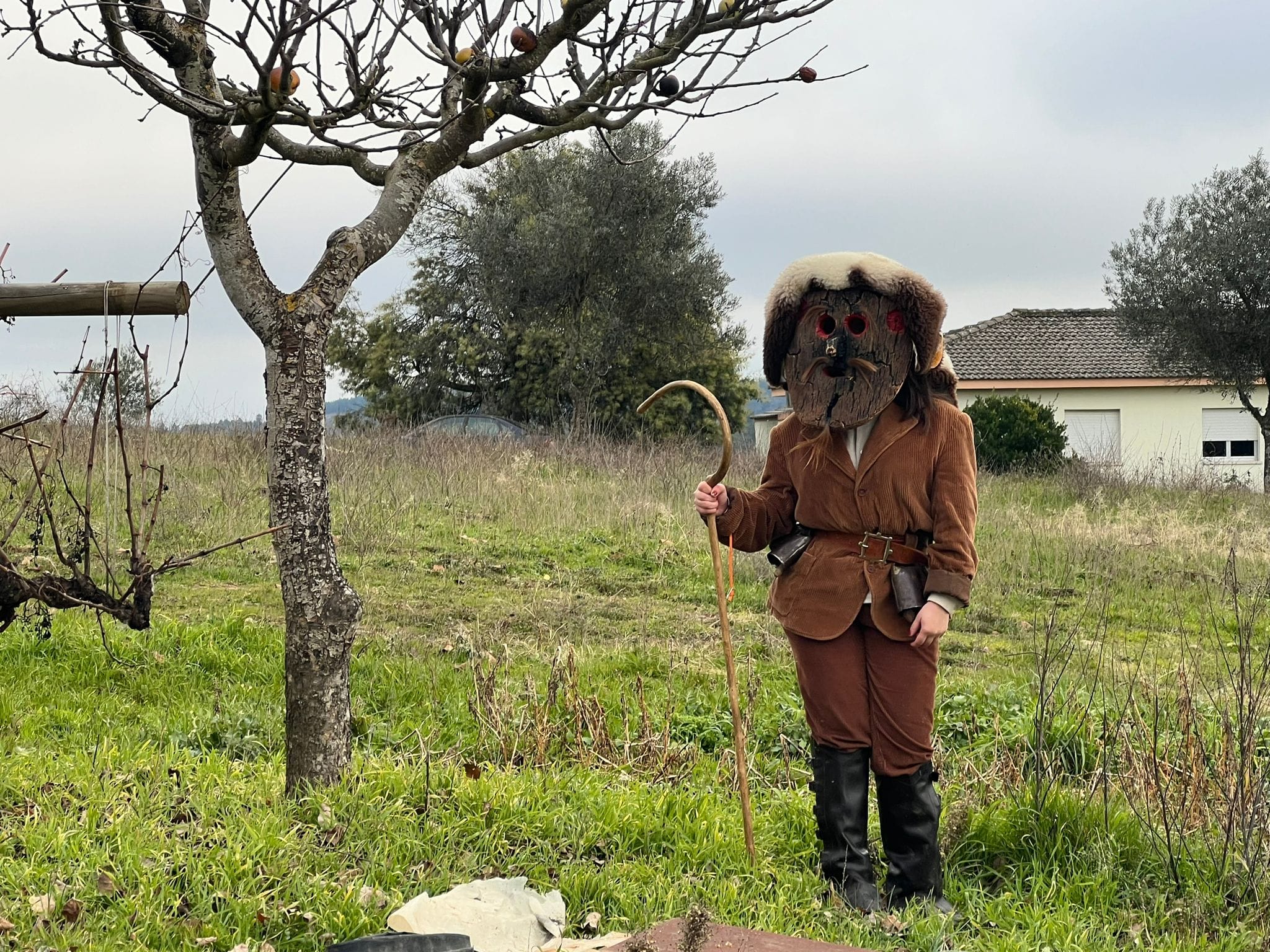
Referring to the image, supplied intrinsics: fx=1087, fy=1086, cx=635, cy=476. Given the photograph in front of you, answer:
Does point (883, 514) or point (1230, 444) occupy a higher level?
point (883, 514)

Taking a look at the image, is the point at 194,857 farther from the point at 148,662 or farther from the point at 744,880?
the point at 148,662

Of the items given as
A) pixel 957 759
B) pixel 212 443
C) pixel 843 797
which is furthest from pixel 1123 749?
pixel 212 443

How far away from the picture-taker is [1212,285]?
2250 cm

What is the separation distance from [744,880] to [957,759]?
187 centimetres

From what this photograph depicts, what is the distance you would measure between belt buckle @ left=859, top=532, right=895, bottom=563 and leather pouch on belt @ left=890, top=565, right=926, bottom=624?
2.1 inches

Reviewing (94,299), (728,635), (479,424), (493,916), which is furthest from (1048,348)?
(493,916)

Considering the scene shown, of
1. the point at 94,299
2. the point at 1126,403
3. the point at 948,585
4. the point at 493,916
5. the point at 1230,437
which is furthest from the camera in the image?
the point at 1230,437

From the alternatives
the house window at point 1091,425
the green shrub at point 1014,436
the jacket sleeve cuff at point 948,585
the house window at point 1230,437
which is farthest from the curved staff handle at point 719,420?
the house window at point 1230,437

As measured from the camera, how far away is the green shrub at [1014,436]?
2112 centimetres

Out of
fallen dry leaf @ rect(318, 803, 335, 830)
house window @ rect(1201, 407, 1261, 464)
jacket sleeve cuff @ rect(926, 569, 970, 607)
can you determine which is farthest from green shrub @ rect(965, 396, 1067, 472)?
fallen dry leaf @ rect(318, 803, 335, 830)

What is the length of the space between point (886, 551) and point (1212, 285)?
2214 centimetres

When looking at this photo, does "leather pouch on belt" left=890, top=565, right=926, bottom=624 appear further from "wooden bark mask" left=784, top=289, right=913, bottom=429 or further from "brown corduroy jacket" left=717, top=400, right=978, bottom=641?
"wooden bark mask" left=784, top=289, right=913, bottom=429

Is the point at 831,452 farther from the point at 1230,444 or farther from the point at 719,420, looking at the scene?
the point at 1230,444

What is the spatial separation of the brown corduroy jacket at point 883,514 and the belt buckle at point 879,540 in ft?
0.06
